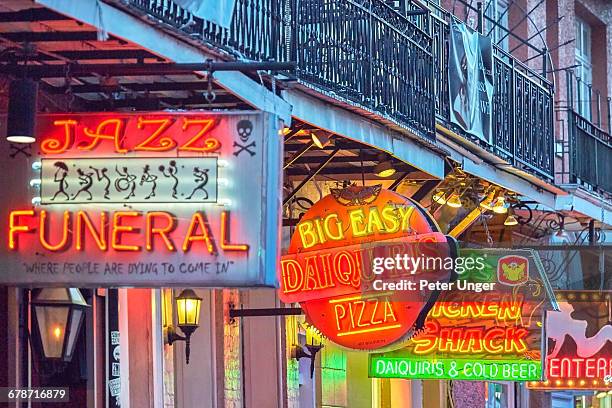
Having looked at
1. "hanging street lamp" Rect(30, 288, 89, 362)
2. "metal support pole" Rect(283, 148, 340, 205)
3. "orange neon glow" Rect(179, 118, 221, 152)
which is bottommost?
"hanging street lamp" Rect(30, 288, 89, 362)

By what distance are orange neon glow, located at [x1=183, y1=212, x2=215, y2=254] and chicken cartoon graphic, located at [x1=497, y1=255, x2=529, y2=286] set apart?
21.3 ft

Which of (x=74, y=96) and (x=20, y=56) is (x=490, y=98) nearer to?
(x=74, y=96)

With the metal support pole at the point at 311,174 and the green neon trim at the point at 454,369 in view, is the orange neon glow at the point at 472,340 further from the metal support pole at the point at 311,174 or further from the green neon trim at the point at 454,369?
the metal support pole at the point at 311,174

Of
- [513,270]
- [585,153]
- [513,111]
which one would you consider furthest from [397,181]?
[585,153]

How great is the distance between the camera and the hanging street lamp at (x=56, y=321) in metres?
9.30

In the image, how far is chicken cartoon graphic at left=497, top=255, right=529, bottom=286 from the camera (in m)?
13.7

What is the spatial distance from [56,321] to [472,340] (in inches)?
201

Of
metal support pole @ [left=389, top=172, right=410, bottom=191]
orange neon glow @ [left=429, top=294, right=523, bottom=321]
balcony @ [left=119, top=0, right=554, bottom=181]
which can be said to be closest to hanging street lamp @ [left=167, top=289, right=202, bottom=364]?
balcony @ [left=119, top=0, right=554, bottom=181]

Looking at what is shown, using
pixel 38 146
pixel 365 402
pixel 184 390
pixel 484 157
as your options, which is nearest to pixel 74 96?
pixel 38 146

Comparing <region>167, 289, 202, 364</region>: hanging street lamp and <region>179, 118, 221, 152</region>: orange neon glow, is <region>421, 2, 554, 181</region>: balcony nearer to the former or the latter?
<region>167, 289, 202, 364</region>: hanging street lamp

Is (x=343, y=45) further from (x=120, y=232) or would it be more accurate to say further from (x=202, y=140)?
(x=120, y=232)

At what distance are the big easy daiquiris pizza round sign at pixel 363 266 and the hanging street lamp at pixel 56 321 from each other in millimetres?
2672

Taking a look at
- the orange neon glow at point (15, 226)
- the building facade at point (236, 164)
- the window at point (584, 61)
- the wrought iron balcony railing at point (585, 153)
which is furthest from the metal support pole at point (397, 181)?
the window at point (584, 61)

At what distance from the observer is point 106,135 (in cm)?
763
